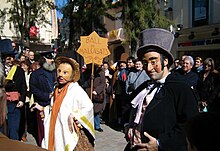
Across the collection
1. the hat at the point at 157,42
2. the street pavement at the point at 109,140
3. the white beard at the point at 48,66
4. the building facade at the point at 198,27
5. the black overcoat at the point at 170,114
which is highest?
the building facade at the point at 198,27

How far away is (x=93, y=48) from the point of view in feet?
25.5

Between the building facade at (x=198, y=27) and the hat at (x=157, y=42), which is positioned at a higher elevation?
the building facade at (x=198, y=27)

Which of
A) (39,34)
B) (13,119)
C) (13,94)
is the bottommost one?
(13,119)

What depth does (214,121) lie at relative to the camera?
1.68 meters

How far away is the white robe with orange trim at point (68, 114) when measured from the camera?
393cm

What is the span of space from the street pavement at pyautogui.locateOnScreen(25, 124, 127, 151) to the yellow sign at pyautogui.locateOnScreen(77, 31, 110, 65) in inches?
63.7

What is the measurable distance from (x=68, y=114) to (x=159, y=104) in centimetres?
161

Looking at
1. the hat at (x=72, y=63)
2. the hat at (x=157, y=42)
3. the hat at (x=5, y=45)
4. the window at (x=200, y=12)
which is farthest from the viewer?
the window at (x=200, y=12)

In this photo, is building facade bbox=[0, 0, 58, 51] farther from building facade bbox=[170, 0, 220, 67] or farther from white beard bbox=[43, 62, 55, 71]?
white beard bbox=[43, 62, 55, 71]

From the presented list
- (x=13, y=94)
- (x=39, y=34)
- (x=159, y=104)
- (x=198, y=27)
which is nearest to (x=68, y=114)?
(x=159, y=104)

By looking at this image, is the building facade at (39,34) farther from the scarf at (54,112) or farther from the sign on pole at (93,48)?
the scarf at (54,112)

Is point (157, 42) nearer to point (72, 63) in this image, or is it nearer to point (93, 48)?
point (72, 63)

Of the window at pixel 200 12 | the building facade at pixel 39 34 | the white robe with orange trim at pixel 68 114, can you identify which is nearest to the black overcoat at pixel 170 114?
the white robe with orange trim at pixel 68 114

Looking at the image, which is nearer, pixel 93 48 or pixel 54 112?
pixel 54 112
